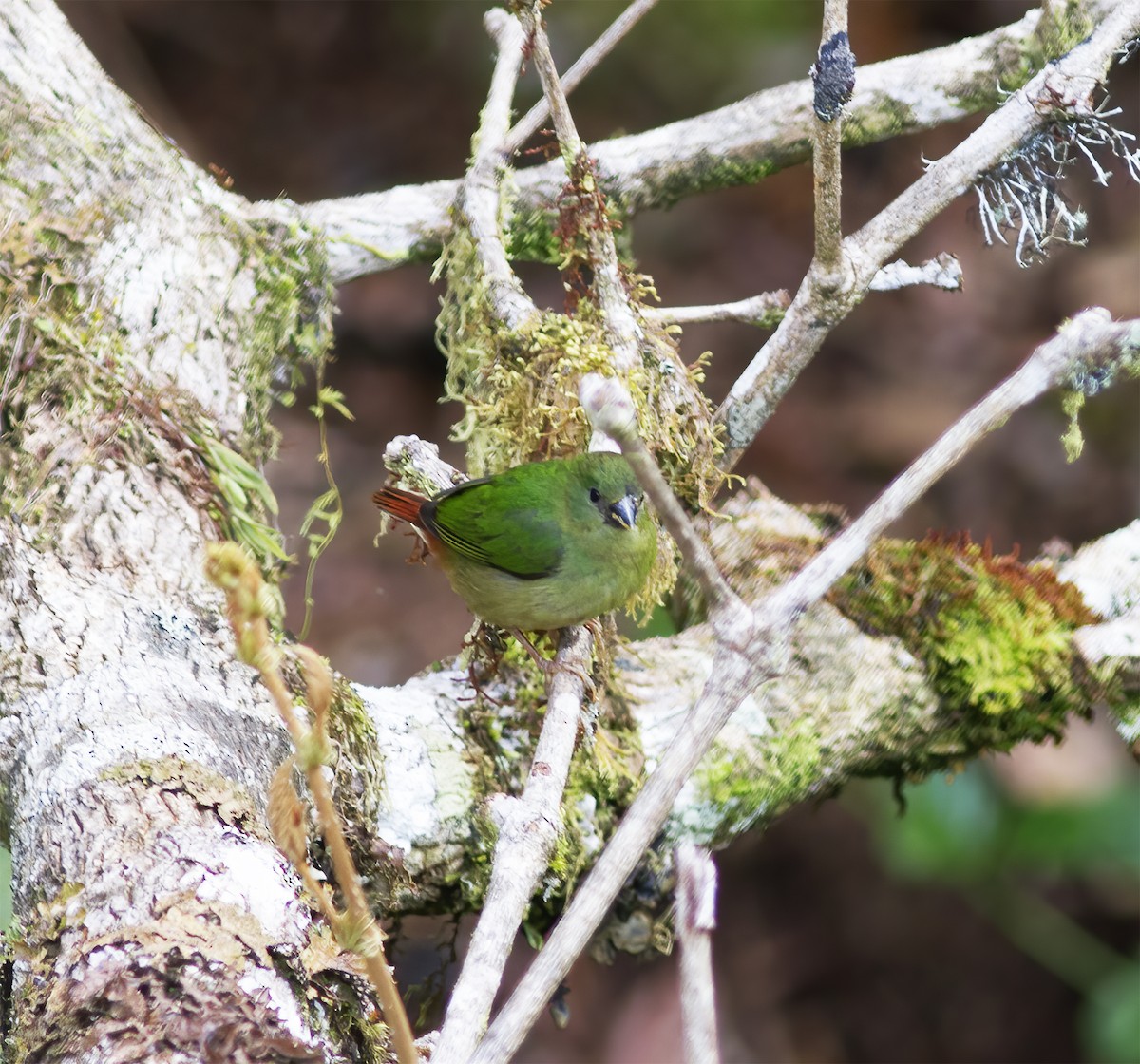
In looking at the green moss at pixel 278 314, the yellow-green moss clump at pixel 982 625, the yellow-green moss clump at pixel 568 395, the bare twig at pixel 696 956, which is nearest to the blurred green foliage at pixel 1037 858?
the yellow-green moss clump at pixel 982 625

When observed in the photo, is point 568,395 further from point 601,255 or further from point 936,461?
point 936,461

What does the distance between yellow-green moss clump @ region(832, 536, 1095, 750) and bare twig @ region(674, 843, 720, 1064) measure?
6.44ft

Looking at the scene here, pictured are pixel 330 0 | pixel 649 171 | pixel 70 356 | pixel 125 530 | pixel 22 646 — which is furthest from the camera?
pixel 330 0

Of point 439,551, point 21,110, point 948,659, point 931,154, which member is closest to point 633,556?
point 439,551

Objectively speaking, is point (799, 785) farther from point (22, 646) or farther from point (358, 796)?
point (22, 646)

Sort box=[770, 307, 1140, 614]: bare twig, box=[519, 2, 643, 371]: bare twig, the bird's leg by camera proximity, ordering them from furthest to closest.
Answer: box=[519, 2, 643, 371]: bare twig → the bird's leg → box=[770, 307, 1140, 614]: bare twig

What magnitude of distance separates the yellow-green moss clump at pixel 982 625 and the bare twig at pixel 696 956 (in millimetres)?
1964

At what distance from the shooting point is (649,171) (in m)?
3.51

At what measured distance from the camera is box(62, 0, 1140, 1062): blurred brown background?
5660 millimetres

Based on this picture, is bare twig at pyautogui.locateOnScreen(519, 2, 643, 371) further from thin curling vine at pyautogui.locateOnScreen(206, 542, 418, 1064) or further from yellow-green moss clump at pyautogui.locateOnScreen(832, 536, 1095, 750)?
thin curling vine at pyautogui.locateOnScreen(206, 542, 418, 1064)

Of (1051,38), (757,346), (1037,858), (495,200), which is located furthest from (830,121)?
(757,346)

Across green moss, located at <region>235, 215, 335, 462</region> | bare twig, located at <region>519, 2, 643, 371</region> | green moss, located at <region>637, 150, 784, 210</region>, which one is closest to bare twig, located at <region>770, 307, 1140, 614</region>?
bare twig, located at <region>519, 2, 643, 371</region>

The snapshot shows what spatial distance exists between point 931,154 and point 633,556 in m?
4.61

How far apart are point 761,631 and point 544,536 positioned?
3.83ft
